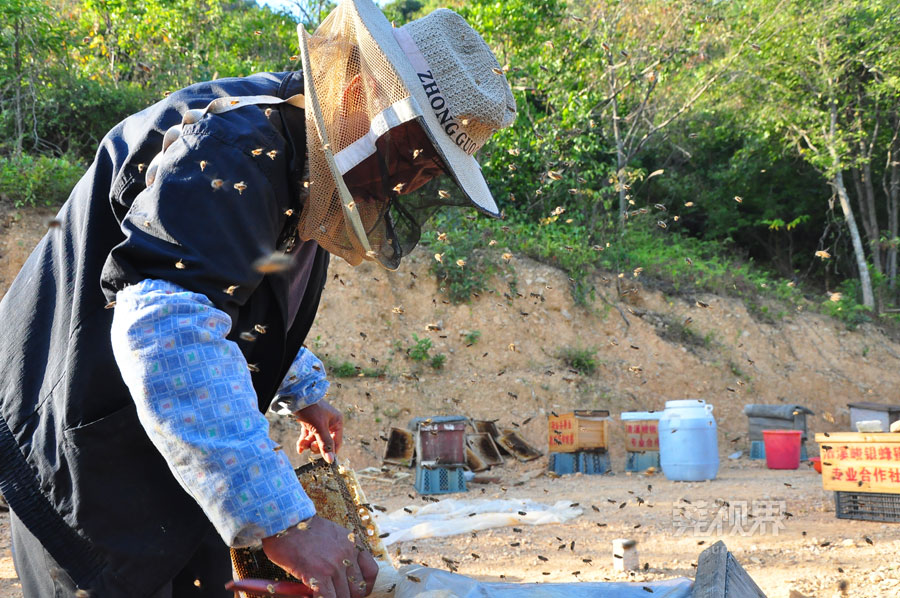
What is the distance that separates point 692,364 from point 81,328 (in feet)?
33.8

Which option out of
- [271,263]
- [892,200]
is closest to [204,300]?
[271,263]

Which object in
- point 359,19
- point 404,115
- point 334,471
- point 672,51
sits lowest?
point 334,471

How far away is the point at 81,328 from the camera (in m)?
1.26

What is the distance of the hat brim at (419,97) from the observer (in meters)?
1.42

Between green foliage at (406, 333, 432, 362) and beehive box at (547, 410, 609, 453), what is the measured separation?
7.07ft

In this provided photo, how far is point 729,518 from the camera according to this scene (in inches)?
204

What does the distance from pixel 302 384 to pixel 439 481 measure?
198 inches

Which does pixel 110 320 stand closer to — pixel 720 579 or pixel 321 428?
pixel 321 428

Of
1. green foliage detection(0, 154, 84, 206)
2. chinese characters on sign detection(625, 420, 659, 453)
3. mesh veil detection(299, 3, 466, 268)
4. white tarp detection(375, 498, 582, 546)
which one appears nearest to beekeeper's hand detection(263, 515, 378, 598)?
mesh veil detection(299, 3, 466, 268)

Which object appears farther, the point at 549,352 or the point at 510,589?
the point at 549,352

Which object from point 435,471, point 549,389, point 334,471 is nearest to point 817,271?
point 549,389

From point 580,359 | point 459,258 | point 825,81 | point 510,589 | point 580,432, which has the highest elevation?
point 825,81

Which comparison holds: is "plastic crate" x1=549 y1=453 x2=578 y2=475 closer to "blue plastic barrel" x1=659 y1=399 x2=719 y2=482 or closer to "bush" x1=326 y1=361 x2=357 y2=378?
"blue plastic barrel" x1=659 y1=399 x2=719 y2=482

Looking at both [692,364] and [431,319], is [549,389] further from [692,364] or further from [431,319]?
[692,364]
